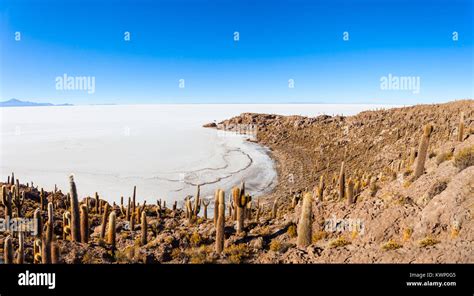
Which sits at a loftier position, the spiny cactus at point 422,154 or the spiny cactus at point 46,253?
the spiny cactus at point 422,154

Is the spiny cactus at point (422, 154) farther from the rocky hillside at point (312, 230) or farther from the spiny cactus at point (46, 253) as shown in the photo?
the spiny cactus at point (46, 253)

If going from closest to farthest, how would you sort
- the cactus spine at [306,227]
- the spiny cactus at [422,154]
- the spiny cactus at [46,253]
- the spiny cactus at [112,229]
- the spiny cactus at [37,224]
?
the spiny cactus at [46,253] → the cactus spine at [306,227] → the spiny cactus at [37,224] → the spiny cactus at [112,229] → the spiny cactus at [422,154]

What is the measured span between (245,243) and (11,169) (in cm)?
3450
